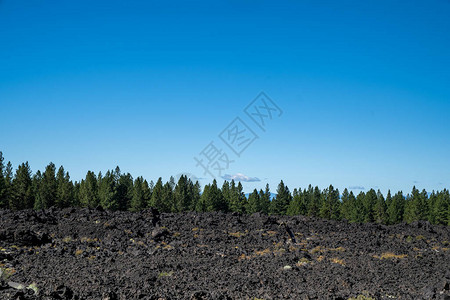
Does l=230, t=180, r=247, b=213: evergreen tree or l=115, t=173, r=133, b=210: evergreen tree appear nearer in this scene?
l=115, t=173, r=133, b=210: evergreen tree

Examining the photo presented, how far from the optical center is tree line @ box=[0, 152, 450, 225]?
199 feet

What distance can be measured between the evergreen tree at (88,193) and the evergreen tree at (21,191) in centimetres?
860

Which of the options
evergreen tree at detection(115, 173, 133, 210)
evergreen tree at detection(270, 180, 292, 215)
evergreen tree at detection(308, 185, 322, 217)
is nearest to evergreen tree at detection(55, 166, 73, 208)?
evergreen tree at detection(115, 173, 133, 210)

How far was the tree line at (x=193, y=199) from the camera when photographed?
199ft

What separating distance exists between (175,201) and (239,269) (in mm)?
59738

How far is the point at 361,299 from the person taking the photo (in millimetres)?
10305

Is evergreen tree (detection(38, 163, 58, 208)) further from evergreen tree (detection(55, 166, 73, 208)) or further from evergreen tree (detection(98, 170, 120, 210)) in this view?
evergreen tree (detection(98, 170, 120, 210))

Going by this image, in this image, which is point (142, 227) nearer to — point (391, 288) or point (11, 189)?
point (391, 288)

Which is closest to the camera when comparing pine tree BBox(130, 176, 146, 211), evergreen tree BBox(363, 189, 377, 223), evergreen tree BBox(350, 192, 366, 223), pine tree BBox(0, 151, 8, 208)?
pine tree BBox(0, 151, 8, 208)

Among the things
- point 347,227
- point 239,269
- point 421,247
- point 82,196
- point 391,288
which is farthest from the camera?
point 82,196

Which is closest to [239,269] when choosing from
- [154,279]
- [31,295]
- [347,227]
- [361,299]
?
[154,279]

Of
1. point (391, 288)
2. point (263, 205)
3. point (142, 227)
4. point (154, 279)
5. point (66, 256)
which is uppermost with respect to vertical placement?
point (263, 205)

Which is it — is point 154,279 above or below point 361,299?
above

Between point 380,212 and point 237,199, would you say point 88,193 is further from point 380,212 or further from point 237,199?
point 380,212
